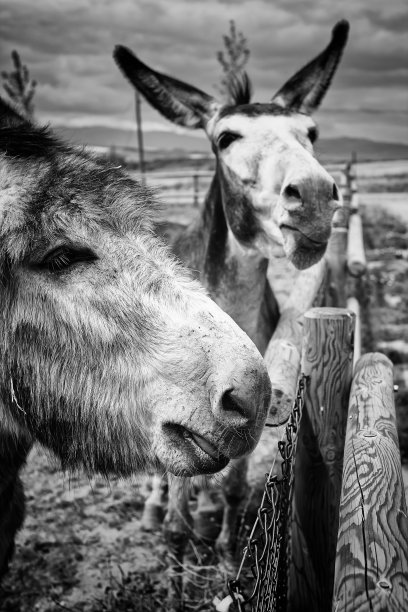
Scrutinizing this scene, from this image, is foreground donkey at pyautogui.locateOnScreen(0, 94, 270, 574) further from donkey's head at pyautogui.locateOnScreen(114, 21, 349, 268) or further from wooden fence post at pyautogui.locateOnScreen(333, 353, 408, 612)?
donkey's head at pyautogui.locateOnScreen(114, 21, 349, 268)

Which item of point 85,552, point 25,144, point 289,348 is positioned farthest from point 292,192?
point 85,552

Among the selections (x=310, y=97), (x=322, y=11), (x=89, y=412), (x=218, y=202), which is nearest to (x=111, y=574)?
(x=89, y=412)

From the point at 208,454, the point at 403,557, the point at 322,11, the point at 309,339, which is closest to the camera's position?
the point at 403,557

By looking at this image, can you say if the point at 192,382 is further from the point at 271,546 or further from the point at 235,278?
the point at 235,278

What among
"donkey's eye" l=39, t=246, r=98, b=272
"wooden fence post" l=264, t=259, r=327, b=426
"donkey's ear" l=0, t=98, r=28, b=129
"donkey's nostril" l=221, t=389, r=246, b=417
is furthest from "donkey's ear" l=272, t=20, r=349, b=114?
"donkey's nostril" l=221, t=389, r=246, b=417

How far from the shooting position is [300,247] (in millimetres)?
2756

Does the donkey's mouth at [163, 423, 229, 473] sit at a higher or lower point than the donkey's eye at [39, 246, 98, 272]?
lower

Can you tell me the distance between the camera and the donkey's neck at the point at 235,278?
3.25m

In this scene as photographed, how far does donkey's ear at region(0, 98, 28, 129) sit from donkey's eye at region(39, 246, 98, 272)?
744 mm

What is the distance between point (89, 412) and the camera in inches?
61.0

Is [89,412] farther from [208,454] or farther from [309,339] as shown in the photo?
[309,339]

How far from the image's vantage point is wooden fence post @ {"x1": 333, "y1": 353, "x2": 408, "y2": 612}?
936 mm

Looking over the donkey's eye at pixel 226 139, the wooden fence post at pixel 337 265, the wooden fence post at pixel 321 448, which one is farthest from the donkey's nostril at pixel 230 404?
the wooden fence post at pixel 337 265

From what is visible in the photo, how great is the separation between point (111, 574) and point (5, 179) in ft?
9.54
